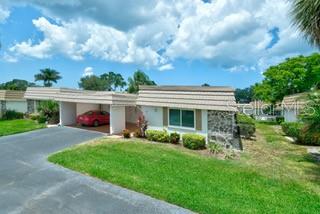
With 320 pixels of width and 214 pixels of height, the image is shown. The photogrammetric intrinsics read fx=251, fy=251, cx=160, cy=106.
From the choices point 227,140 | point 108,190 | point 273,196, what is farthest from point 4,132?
point 273,196

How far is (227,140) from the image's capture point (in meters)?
15.6

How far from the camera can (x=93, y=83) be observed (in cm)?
7069

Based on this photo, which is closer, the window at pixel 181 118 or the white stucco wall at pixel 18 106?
the window at pixel 181 118

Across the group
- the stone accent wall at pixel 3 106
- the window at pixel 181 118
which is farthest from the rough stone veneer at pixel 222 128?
the stone accent wall at pixel 3 106

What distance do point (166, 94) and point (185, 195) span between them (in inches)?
407

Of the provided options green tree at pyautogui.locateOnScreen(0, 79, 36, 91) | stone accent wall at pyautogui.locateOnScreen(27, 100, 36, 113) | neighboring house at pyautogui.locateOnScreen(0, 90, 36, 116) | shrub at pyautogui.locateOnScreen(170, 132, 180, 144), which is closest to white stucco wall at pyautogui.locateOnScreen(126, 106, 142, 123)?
shrub at pyautogui.locateOnScreen(170, 132, 180, 144)

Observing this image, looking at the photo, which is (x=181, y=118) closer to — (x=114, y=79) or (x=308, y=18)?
(x=308, y=18)

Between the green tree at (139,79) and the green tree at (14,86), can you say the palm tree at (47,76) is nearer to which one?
the green tree at (14,86)

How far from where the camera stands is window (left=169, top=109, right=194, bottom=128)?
1673 cm

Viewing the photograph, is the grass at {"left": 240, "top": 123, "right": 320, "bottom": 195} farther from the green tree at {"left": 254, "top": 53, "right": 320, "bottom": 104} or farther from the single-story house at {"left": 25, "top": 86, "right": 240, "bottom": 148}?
the green tree at {"left": 254, "top": 53, "right": 320, "bottom": 104}

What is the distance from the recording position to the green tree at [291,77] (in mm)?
35062

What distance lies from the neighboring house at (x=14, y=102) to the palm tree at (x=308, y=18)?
30145mm

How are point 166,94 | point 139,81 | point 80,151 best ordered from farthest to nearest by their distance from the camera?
point 139,81
point 166,94
point 80,151

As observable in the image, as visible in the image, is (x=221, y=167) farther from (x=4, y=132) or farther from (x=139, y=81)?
(x=139, y=81)
